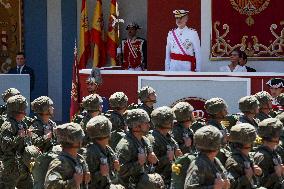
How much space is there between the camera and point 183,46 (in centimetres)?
1589

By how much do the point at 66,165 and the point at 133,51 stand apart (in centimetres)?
972

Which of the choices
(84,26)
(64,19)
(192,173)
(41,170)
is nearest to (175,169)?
(192,173)

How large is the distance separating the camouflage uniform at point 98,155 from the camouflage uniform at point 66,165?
518mm

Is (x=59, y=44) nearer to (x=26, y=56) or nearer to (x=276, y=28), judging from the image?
(x=26, y=56)

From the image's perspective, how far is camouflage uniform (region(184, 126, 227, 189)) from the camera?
Answer: 776 cm

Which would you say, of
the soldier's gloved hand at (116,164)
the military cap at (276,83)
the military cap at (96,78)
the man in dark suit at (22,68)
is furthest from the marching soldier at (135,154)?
the man in dark suit at (22,68)

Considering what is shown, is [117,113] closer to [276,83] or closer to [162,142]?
[162,142]

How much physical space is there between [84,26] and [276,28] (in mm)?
4064

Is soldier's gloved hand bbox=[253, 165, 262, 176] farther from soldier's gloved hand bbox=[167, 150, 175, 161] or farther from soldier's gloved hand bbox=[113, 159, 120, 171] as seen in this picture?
soldier's gloved hand bbox=[167, 150, 175, 161]

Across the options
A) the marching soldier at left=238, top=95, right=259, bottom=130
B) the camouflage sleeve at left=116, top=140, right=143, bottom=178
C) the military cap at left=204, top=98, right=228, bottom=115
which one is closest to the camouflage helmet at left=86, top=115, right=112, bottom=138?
the camouflage sleeve at left=116, top=140, right=143, bottom=178

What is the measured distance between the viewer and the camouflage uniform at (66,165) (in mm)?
7824

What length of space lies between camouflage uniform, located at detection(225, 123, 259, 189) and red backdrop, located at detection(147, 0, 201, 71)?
805 centimetres

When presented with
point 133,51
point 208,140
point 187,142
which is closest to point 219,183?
point 208,140

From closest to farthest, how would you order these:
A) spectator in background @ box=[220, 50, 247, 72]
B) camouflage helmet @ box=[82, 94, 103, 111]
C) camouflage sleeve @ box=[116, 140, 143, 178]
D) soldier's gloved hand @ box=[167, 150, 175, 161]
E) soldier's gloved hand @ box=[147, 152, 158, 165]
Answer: camouflage sleeve @ box=[116, 140, 143, 178] → soldier's gloved hand @ box=[147, 152, 158, 165] → soldier's gloved hand @ box=[167, 150, 175, 161] → camouflage helmet @ box=[82, 94, 103, 111] → spectator in background @ box=[220, 50, 247, 72]
